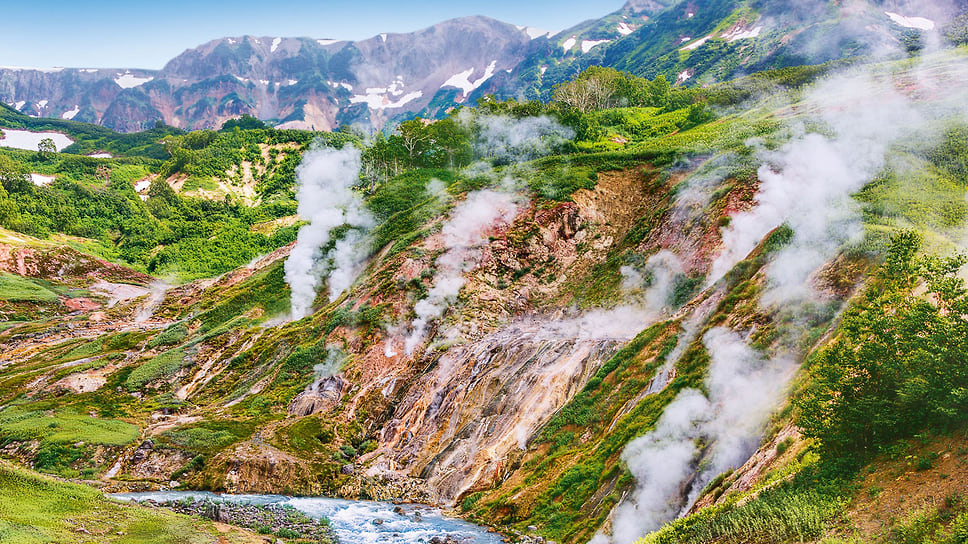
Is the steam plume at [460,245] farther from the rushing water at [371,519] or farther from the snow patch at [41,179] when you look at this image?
the snow patch at [41,179]

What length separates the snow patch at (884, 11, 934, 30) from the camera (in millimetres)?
109338

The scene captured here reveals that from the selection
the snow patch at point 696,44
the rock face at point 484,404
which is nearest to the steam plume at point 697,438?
the rock face at point 484,404

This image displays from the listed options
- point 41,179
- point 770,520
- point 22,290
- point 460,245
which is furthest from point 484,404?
point 41,179

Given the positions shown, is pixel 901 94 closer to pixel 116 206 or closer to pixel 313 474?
pixel 313 474

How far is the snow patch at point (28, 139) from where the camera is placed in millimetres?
180500

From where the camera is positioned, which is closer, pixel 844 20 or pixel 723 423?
pixel 723 423

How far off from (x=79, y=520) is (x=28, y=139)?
23712 centimetres

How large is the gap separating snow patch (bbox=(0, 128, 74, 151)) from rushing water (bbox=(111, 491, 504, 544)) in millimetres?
216764

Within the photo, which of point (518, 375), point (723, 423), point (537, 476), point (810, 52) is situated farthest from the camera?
point (810, 52)

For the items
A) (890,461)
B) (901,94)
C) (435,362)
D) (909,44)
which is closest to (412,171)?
(435,362)

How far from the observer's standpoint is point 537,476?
20188 millimetres

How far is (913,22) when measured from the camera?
11288 centimetres

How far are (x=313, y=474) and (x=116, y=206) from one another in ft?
348

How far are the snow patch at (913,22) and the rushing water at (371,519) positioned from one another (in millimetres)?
139974
